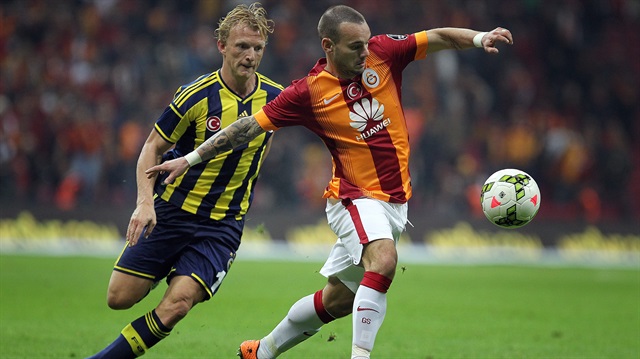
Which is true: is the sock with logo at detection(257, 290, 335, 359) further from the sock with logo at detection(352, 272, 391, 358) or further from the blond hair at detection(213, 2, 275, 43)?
the blond hair at detection(213, 2, 275, 43)

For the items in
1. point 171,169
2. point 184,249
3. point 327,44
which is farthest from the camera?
point 184,249

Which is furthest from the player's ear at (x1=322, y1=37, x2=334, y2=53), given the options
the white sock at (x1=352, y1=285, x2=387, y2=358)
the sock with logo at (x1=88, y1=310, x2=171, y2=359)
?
the sock with logo at (x1=88, y1=310, x2=171, y2=359)

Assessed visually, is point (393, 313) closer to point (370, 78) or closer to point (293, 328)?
point (293, 328)

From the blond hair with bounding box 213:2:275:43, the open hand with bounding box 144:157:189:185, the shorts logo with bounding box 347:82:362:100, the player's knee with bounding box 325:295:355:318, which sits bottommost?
the player's knee with bounding box 325:295:355:318

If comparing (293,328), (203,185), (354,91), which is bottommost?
(293,328)

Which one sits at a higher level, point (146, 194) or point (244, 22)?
point (244, 22)

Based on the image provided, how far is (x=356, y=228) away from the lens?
5.94 meters

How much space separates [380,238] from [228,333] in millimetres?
3570

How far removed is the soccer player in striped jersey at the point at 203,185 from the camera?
6.20 m

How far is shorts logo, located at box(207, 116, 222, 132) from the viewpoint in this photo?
644cm

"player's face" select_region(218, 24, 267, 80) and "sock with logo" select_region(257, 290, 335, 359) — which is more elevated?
"player's face" select_region(218, 24, 267, 80)

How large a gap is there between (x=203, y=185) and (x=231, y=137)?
62 cm

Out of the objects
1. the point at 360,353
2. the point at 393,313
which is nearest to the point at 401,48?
the point at 360,353

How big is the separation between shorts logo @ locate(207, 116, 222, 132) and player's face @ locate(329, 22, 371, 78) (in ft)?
3.19
